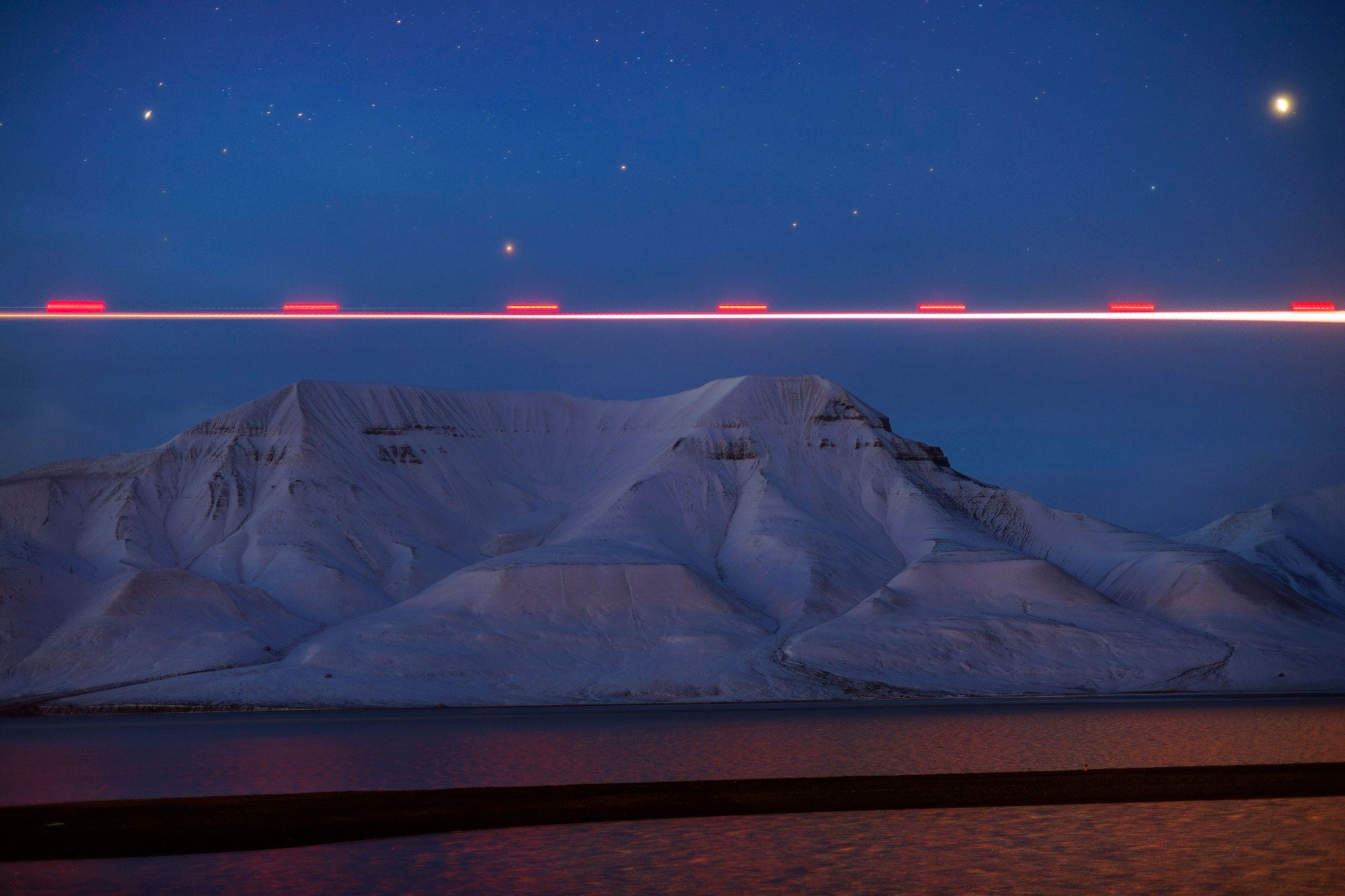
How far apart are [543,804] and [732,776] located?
8.41 m

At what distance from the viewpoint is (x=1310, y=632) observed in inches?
5650

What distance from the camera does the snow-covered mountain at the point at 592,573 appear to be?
12119 centimetres

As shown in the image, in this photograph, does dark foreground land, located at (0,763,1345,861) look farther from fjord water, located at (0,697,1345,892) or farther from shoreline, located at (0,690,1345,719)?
shoreline, located at (0,690,1345,719)

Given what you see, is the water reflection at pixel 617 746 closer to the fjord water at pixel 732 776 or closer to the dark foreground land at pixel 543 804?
the fjord water at pixel 732 776

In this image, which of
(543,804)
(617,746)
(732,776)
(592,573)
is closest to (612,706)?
(592,573)

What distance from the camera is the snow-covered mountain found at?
4771 inches

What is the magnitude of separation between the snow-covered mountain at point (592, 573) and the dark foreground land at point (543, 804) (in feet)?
257

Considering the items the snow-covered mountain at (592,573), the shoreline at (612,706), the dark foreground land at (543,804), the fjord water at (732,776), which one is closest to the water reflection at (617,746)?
the fjord water at (732,776)

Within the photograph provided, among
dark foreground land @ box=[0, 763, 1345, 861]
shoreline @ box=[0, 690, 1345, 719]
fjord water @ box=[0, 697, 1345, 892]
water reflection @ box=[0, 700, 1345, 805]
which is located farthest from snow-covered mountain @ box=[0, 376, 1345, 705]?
dark foreground land @ box=[0, 763, 1345, 861]

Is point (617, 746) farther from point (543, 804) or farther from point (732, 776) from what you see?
point (543, 804)

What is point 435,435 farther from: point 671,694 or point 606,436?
point 671,694

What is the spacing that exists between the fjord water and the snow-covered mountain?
32.6 meters

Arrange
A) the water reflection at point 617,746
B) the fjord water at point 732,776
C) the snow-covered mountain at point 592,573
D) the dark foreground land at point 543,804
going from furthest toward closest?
the snow-covered mountain at point 592,573
the water reflection at point 617,746
the dark foreground land at point 543,804
the fjord water at point 732,776

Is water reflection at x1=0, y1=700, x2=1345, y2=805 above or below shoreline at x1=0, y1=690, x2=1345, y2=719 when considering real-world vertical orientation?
above
